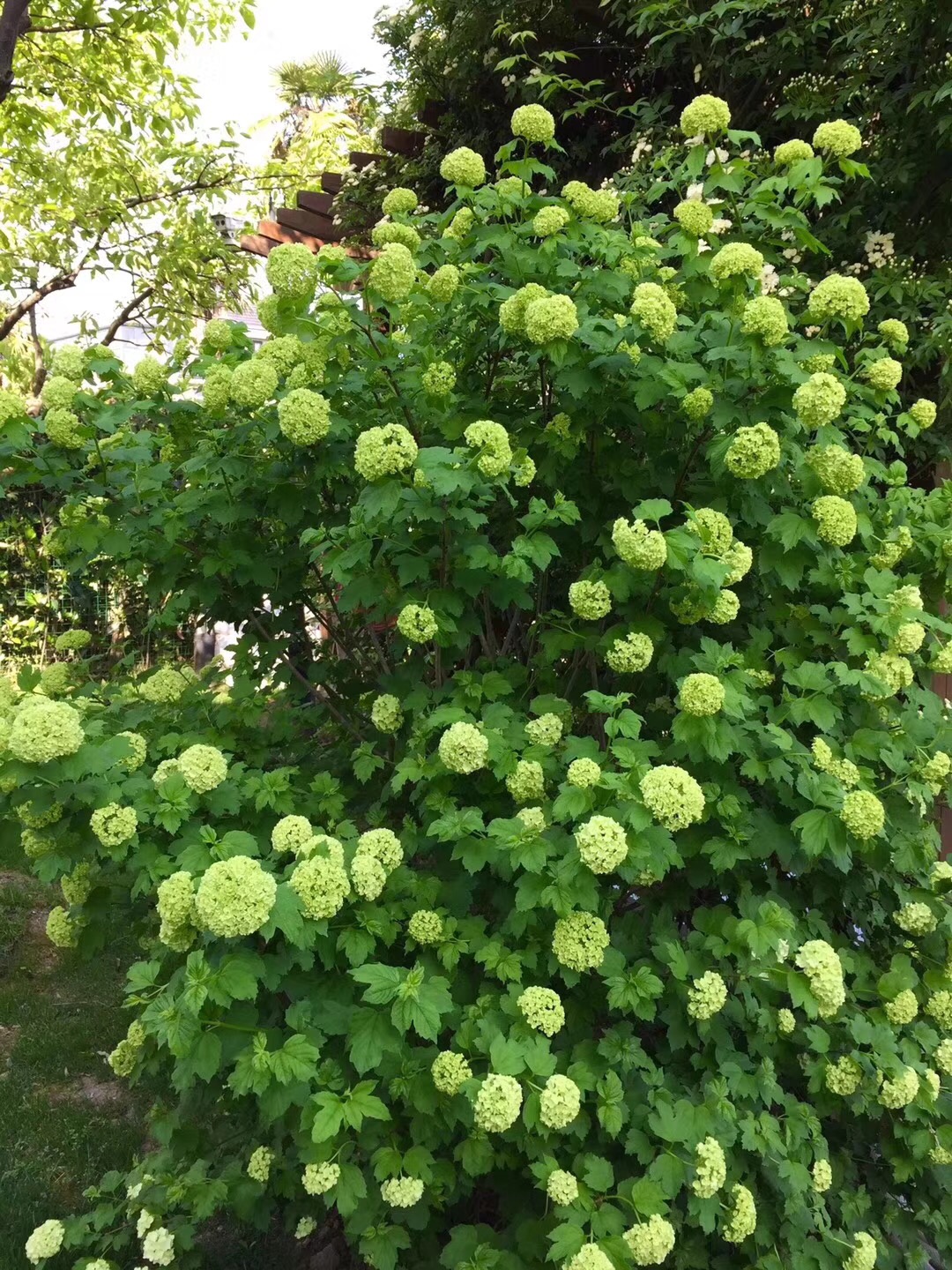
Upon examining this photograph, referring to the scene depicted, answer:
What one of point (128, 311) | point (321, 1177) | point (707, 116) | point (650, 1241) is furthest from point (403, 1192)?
point (128, 311)

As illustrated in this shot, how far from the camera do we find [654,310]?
2279mm

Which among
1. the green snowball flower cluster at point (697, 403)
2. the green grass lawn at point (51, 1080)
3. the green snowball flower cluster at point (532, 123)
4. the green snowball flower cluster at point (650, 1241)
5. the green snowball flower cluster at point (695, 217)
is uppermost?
the green snowball flower cluster at point (532, 123)

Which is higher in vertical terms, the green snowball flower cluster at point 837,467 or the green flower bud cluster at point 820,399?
the green flower bud cluster at point 820,399

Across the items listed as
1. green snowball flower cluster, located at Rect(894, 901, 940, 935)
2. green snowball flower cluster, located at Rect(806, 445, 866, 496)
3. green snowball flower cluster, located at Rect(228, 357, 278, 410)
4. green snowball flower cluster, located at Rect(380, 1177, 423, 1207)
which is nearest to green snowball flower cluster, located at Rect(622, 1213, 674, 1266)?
green snowball flower cluster, located at Rect(380, 1177, 423, 1207)

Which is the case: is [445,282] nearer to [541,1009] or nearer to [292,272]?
[292,272]

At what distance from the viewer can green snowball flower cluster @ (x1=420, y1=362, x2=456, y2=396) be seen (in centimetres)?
243

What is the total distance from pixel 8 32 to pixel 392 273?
2.64 m

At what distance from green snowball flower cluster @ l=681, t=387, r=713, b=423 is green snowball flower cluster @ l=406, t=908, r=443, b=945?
56.2 inches

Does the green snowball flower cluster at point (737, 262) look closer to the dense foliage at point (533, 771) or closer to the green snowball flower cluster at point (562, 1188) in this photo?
the dense foliage at point (533, 771)

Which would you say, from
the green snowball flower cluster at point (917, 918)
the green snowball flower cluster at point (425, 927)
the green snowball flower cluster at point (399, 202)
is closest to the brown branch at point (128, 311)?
the green snowball flower cluster at point (399, 202)

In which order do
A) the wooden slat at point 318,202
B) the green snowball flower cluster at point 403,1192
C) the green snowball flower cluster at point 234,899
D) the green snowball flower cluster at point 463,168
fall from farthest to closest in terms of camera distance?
the wooden slat at point 318,202
the green snowball flower cluster at point 463,168
the green snowball flower cluster at point 403,1192
the green snowball flower cluster at point 234,899

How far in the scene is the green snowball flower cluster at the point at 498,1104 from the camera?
5.88 feet

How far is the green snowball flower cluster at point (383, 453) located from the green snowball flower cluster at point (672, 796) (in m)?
0.94

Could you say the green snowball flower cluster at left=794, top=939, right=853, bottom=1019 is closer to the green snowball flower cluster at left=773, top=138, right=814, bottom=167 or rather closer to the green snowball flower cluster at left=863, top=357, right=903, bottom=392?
the green snowball flower cluster at left=863, top=357, right=903, bottom=392
